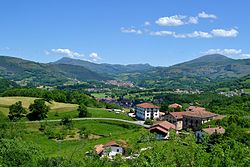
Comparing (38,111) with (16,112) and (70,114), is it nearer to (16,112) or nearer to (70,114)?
(16,112)

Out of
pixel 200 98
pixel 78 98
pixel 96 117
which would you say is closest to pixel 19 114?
pixel 96 117

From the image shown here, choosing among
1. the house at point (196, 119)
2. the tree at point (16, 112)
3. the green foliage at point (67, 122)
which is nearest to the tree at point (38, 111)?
the tree at point (16, 112)

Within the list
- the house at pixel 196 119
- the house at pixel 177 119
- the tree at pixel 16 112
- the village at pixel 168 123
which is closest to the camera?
the village at pixel 168 123

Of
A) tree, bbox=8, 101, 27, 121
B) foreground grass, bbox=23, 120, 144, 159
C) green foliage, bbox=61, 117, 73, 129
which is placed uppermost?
tree, bbox=8, 101, 27, 121

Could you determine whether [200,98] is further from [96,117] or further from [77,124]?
[77,124]

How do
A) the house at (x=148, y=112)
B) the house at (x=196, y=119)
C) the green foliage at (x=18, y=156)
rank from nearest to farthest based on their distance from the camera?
the green foliage at (x=18, y=156) < the house at (x=196, y=119) < the house at (x=148, y=112)

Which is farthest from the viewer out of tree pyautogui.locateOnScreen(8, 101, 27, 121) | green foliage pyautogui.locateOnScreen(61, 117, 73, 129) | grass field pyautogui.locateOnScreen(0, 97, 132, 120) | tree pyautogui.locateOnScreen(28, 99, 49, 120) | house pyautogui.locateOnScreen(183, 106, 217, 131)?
grass field pyautogui.locateOnScreen(0, 97, 132, 120)

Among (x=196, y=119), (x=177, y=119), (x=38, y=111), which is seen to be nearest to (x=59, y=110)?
(x=38, y=111)

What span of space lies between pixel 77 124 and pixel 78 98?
3956cm

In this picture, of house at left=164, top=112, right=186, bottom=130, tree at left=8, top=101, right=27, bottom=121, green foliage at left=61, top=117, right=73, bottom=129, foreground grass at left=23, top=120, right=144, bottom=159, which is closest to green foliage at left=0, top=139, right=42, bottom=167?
foreground grass at left=23, top=120, right=144, bottom=159

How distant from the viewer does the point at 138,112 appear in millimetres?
117250

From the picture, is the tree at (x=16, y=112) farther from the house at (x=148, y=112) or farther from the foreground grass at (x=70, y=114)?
the house at (x=148, y=112)

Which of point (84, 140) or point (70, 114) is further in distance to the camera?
point (70, 114)

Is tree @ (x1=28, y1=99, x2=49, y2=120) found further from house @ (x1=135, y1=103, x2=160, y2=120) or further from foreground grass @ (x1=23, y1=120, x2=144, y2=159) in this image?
house @ (x1=135, y1=103, x2=160, y2=120)
